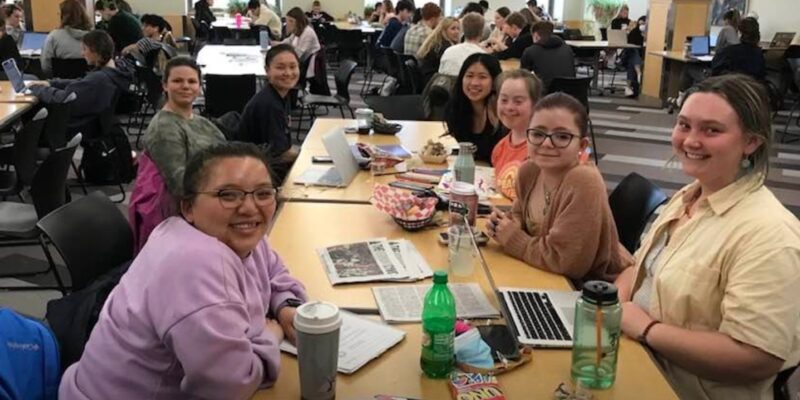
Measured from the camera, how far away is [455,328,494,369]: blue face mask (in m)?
1.68

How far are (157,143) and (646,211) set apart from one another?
6.88 ft

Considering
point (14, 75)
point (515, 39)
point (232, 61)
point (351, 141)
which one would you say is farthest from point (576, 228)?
point (515, 39)

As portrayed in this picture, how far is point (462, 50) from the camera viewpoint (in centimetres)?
637

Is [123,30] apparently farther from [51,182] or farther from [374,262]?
[374,262]

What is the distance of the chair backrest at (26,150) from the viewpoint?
406 cm

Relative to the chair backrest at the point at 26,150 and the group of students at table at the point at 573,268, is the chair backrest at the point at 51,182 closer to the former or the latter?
the chair backrest at the point at 26,150

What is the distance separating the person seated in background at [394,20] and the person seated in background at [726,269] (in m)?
8.85

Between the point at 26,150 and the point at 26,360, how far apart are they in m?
2.79

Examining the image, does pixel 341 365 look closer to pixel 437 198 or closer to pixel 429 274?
pixel 429 274

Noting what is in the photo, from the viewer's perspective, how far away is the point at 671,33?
1015 centimetres

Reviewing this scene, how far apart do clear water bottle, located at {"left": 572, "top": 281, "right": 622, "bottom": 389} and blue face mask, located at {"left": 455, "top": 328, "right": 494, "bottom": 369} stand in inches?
7.6

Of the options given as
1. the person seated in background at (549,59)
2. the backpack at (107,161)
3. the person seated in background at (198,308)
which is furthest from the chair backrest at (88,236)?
the person seated in background at (549,59)

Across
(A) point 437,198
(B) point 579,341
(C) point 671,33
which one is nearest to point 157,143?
(A) point 437,198

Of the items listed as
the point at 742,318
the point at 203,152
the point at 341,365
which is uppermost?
the point at 203,152
